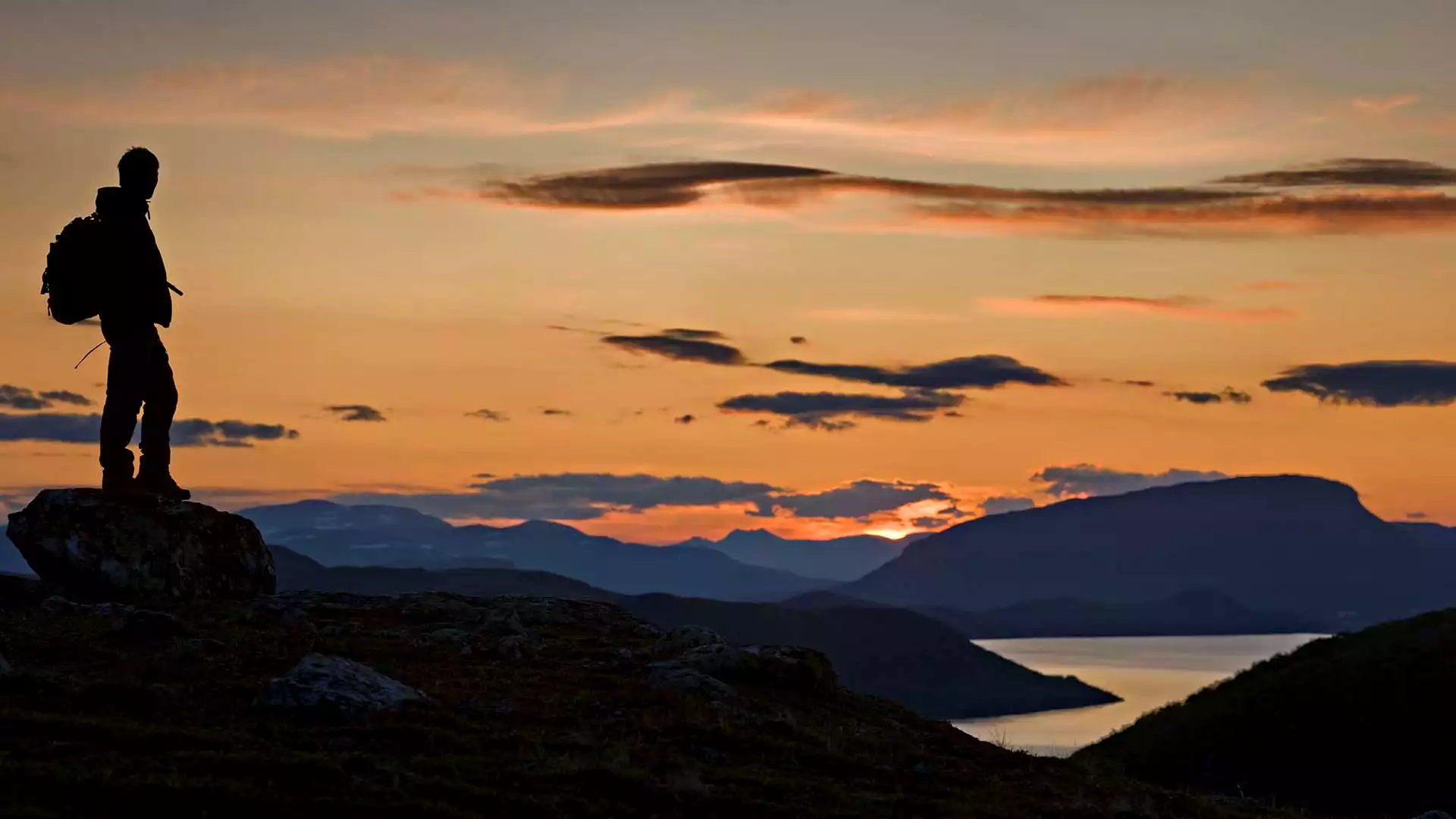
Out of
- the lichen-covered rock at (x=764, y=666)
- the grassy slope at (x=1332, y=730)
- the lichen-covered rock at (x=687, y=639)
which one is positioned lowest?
the grassy slope at (x=1332, y=730)

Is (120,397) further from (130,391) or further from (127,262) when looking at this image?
(127,262)

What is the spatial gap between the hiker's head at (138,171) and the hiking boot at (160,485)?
20.3 ft

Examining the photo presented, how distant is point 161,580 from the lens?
28234 millimetres

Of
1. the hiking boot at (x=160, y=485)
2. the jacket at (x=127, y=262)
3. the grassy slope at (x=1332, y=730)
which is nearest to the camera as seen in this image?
the jacket at (x=127, y=262)

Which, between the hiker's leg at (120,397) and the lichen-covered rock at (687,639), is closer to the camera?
the lichen-covered rock at (687,639)

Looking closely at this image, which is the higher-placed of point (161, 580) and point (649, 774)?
point (161, 580)

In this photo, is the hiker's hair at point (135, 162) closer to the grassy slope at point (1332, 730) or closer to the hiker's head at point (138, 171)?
the hiker's head at point (138, 171)

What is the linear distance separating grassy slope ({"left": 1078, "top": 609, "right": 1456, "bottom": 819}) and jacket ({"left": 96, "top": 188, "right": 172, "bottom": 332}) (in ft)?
141

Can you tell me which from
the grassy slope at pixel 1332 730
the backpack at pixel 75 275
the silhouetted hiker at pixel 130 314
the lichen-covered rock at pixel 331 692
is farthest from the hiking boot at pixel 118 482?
the grassy slope at pixel 1332 730

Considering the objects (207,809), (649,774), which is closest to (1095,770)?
(649,774)

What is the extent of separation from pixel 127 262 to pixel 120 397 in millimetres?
2901

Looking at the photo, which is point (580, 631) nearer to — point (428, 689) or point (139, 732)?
point (428, 689)

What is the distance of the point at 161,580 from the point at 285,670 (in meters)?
7.83

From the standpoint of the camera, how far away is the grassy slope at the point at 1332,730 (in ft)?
180
